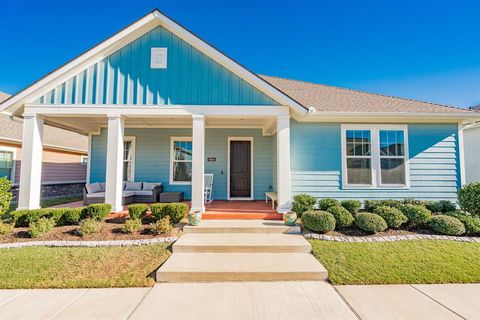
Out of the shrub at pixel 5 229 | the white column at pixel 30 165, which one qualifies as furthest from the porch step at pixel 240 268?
the white column at pixel 30 165

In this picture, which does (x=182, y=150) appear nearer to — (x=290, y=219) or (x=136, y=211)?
(x=136, y=211)

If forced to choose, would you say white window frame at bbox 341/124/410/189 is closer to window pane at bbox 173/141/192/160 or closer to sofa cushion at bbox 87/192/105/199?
window pane at bbox 173/141/192/160

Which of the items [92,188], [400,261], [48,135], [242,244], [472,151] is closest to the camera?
[400,261]

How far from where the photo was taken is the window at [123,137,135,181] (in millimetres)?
9305

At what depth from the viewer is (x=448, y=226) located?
5.34 meters

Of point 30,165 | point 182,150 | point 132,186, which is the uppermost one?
point 182,150

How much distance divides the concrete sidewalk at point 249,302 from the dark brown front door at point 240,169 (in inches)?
229

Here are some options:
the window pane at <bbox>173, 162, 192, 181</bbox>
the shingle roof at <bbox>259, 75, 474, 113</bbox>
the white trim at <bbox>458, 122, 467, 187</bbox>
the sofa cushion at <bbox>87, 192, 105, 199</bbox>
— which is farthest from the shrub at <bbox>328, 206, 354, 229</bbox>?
the sofa cushion at <bbox>87, 192, 105, 199</bbox>

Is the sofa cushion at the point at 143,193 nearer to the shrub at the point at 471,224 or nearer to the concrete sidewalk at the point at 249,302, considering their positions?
the concrete sidewalk at the point at 249,302


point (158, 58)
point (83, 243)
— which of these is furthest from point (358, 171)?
point (83, 243)

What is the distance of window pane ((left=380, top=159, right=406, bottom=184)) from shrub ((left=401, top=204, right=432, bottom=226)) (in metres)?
1.92

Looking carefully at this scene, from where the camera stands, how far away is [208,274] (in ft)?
12.1

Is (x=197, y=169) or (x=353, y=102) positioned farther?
(x=353, y=102)

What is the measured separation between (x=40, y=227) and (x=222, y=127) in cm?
634
